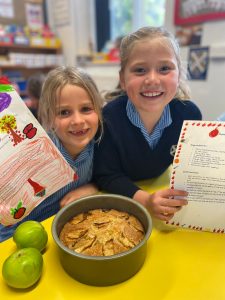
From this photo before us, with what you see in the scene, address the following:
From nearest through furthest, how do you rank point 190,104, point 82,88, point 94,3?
point 82,88 → point 190,104 → point 94,3

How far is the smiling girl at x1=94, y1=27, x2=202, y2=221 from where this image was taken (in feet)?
2.67

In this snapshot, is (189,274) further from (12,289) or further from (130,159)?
(130,159)

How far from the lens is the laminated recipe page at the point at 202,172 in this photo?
0.55 metres

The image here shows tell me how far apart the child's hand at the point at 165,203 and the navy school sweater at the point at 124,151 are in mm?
179

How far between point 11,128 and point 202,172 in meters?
0.41

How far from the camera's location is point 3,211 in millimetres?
575

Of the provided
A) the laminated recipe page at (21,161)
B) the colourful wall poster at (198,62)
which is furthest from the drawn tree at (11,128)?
the colourful wall poster at (198,62)

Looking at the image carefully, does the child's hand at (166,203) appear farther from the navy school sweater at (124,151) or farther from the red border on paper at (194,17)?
the red border on paper at (194,17)

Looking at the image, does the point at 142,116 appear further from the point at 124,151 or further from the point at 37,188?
the point at 37,188

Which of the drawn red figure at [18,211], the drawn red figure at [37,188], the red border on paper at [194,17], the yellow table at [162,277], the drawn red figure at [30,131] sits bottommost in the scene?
the yellow table at [162,277]

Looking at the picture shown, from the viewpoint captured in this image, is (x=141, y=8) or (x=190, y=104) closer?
(x=190, y=104)

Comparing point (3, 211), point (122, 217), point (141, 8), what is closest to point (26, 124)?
point (3, 211)

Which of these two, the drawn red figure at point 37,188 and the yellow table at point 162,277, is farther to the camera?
the drawn red figure at point 37,188

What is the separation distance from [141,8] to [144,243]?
2.78 meters
